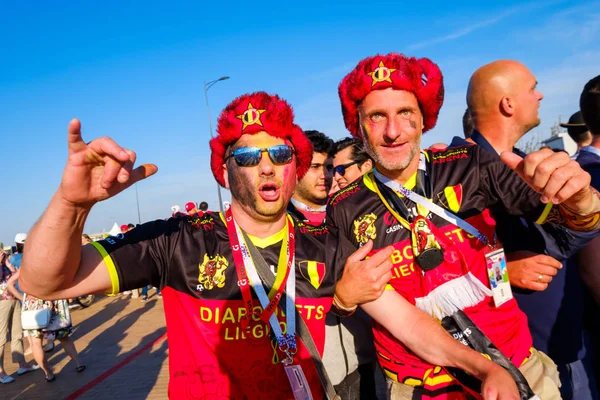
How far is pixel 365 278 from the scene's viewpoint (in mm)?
2328

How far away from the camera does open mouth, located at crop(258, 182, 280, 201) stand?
96.9 inches

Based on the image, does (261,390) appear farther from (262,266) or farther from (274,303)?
(262,266)

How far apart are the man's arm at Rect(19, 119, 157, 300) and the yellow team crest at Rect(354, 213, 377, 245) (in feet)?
4.59

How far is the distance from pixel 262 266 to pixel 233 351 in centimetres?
47

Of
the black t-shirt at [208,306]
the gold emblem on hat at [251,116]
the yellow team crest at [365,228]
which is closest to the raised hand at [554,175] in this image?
the yellow team crest at [365,228]

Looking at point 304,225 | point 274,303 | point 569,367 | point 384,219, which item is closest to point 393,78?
point 384,219

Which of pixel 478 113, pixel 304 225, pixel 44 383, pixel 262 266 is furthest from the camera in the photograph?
pixel 44 383

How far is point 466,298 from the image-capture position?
2562 mm

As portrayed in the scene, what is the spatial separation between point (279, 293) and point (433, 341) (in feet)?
2.95

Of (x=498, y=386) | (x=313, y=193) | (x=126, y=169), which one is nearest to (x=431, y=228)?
(x=498, y=386)

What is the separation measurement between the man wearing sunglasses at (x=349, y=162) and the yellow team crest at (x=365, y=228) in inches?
99.7

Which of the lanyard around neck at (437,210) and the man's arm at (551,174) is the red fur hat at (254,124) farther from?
the man's arm at (551,174)

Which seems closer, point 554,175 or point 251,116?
point 554,175

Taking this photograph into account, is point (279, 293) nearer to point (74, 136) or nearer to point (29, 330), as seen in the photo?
point (74, 136)
